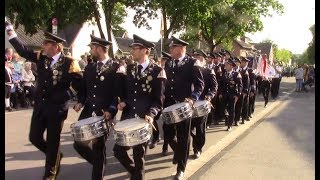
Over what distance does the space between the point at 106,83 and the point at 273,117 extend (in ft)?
7.24

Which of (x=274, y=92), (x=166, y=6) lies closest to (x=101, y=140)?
(x=274, y=92)

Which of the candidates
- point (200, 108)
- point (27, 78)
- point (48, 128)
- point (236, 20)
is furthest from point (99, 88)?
point (236, 20)

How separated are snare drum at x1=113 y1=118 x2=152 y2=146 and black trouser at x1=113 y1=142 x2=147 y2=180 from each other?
154 mm

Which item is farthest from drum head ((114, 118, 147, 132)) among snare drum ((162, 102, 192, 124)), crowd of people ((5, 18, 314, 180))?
snare drum ((162, 102, 192, 124))

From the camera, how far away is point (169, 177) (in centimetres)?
619

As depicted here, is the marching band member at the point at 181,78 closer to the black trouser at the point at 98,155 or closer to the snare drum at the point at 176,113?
the snare drum at the point at 176,113

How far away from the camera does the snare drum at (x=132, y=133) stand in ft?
15.1

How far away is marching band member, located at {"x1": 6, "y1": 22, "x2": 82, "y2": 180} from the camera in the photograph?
5422mm

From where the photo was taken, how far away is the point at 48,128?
546 centimetres

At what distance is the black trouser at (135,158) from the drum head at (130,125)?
9.4 inches

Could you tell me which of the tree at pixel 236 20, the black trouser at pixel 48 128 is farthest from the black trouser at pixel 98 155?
the tree at pixel 236 20

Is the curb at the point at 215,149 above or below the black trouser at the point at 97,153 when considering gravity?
below

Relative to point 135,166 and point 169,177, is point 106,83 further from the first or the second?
point 169,177

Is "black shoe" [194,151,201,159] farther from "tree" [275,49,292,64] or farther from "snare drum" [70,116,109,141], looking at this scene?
"snare drum" [70,116,109,141]
